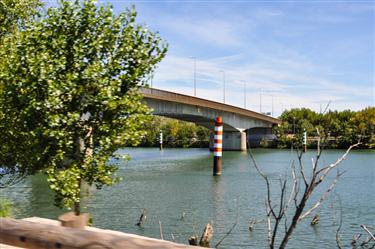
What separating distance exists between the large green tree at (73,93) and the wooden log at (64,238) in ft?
26.8

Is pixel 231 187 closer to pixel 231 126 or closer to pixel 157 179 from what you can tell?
pixel 157 179

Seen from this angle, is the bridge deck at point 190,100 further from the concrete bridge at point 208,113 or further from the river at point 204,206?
the river at point 204,206

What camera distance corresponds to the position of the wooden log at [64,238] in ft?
18.2

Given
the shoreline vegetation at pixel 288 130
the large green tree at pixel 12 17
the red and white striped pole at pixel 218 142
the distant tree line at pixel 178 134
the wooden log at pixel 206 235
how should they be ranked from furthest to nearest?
the distant tree line at pixel 178 134
the shoreline vegetation at pixel 288 130
the red and white striped pole at pixel 218 142
the large green tree at pixel 12 17
the wooden log at pixel 206 235

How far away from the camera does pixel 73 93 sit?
603 inches

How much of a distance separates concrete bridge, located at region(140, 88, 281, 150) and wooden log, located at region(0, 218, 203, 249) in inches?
1311

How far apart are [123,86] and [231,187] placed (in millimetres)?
27911

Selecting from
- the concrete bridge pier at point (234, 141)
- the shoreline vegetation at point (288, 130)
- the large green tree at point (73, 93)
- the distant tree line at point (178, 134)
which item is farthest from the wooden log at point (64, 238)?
the distant tree line at point (178, 134)

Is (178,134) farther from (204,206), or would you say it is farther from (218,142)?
(204,206)

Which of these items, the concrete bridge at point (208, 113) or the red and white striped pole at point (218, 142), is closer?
the red and white striped pole at point (218, 142)

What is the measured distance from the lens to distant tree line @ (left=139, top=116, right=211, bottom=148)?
141750 millimetres

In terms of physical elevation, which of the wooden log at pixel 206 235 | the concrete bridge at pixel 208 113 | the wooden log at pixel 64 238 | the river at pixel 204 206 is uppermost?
the concrete bridge at pixel 208 113

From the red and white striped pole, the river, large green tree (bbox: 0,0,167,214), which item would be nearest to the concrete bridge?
the river

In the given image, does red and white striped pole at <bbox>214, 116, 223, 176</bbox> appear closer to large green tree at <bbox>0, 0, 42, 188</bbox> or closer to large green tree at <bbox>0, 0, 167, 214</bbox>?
large green tree at <bbox>0, 0, 42, 188</bbox>
